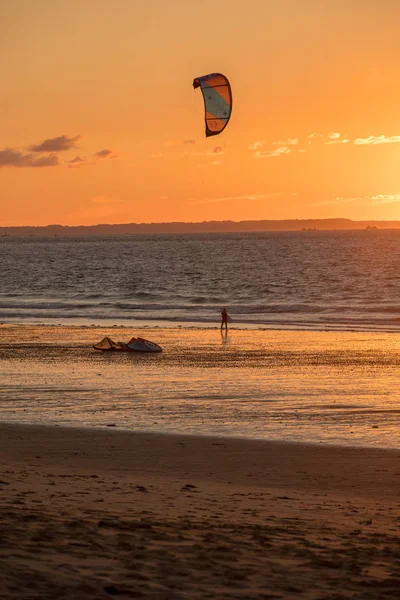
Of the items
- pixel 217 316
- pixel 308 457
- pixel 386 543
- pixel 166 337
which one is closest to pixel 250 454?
pixel 308 457

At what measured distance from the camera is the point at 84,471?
437 inches

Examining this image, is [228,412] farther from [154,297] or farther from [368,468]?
[154,297]

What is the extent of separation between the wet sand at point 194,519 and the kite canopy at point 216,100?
355 inches

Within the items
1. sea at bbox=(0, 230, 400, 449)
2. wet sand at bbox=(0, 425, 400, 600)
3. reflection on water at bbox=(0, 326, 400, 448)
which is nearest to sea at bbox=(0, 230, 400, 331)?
sea at bbox=(0, 230, 400, 449)

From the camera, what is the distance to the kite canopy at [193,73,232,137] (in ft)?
65.7

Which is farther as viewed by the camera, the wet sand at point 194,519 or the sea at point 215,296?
the sea at point 215,296

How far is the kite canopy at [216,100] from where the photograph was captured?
65.7ft

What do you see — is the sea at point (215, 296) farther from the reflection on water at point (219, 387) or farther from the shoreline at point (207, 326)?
the reflection on water at point (219, 387)

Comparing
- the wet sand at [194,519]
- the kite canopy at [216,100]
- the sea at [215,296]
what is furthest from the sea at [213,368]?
the kite canopy at [216,100]

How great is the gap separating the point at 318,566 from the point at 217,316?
36994 millimetres

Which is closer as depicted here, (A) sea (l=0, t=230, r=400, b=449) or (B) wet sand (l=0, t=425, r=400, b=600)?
(B) wet sand (l=0, t=425, r=400, b=600)

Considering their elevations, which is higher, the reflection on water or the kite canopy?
the kite canopy

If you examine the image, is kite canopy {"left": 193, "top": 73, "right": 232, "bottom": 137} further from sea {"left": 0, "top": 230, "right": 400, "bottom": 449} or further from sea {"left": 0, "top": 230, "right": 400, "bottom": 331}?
sea {"left": 0, "top": 230, "right": 400, "bottom": 331}

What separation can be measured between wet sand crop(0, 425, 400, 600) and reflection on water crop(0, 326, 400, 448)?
1.53 m
